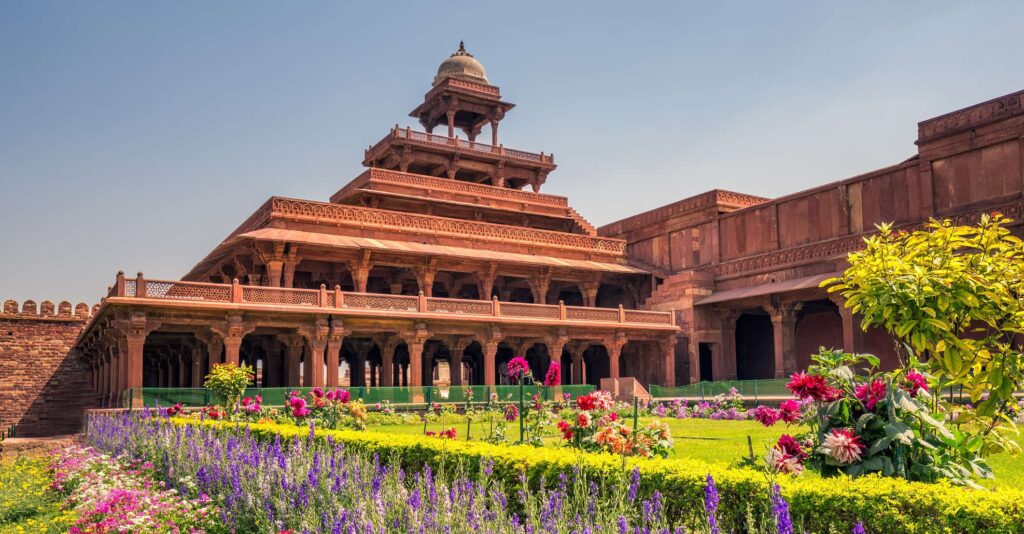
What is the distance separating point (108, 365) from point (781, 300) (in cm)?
2453

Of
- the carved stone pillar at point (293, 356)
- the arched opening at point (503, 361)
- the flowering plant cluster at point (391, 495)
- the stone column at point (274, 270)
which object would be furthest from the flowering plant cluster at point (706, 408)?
the flowering plant cluster at point (391, 495)

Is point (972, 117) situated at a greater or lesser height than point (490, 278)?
greater

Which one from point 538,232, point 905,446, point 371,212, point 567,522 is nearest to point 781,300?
point 538,232

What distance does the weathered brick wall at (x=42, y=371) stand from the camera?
37.7 m

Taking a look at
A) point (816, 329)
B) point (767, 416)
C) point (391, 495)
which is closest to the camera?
point (391, 495)

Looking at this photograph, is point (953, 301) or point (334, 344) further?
point (334, 344)

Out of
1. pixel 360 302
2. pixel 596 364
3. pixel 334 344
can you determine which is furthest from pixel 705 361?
pixel 334 344

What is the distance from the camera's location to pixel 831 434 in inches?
260

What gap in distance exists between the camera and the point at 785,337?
31000mm

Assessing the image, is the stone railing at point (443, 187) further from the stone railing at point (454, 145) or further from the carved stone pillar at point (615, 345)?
the carved stone pillar at point (615, 345)

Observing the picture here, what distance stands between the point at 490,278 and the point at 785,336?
1113 cm

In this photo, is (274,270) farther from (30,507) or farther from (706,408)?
(30,507)

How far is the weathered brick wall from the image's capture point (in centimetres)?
3772

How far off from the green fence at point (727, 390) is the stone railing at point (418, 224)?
8.86 m
